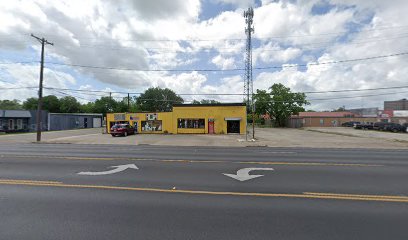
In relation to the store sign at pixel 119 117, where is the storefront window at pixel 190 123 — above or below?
below

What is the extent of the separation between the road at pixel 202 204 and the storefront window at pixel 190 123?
28.0 m

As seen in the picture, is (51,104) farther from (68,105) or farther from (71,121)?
(71,121)

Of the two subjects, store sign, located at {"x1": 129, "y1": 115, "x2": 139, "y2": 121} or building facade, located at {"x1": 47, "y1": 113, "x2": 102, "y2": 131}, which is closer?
store sign, located at {"x1": 129, "y1": 115, "x2": 139, "y2": 121}

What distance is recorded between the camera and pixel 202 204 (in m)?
5.03

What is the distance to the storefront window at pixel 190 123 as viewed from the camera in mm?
36375

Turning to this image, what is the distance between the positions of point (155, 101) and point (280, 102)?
43.6 meters

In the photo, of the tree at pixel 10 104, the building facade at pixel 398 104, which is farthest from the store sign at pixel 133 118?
the building facade at pixel 398 104

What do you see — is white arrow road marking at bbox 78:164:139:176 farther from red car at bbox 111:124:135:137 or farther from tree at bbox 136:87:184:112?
tree at bbox 136:87:184:112

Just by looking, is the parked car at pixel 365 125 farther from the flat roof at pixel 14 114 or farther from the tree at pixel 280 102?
the flat roof at pixel 14 114

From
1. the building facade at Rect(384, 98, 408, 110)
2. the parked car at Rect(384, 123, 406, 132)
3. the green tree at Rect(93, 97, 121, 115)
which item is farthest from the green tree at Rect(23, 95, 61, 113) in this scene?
the building facade at Rect(384, 98, 408, 110)

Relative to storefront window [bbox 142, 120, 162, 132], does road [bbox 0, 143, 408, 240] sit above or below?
below

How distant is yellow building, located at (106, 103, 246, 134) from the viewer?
36.0 metres

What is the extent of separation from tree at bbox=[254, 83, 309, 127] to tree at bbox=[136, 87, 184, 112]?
110 ft

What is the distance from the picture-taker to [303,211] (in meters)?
4.64
